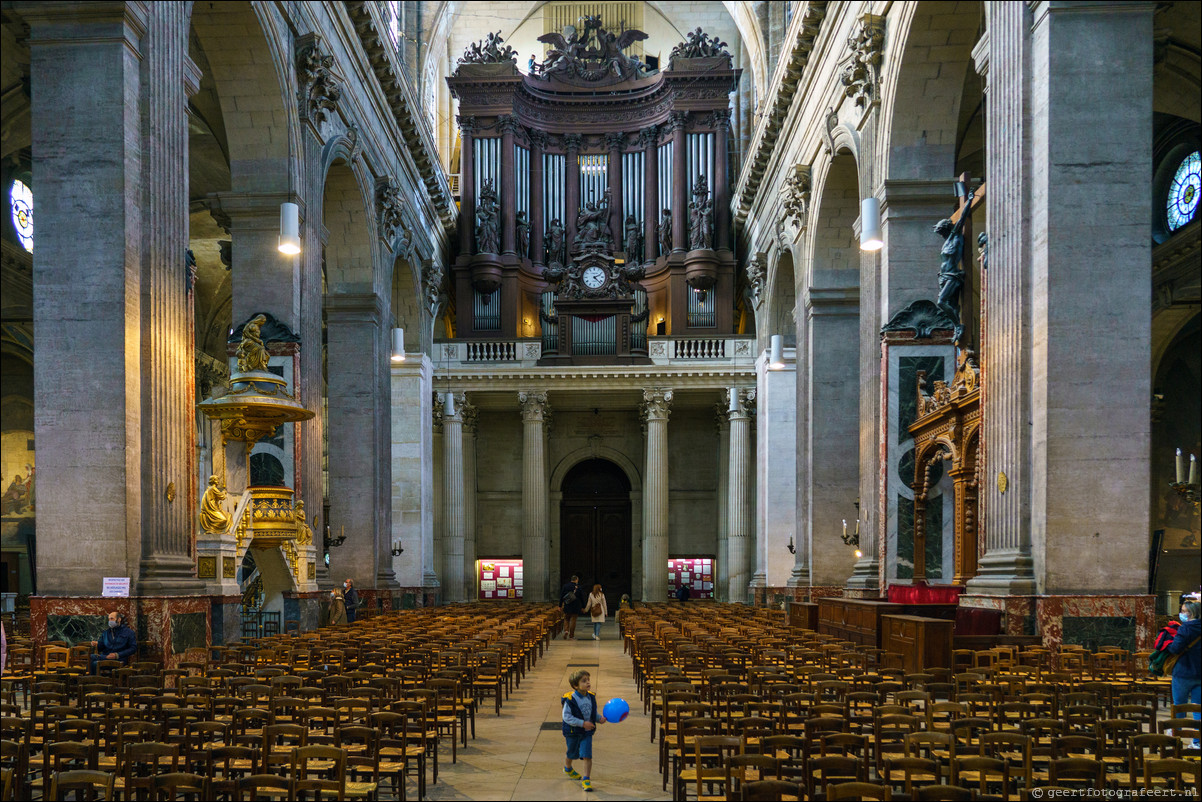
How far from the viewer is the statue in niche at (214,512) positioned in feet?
61.0

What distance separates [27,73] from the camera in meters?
23.1

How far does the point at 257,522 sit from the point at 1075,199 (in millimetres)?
14477

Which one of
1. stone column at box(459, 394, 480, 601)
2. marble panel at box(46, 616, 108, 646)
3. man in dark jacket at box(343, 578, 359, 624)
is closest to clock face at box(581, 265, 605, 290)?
stone column at box(459, 394, 480, 601)

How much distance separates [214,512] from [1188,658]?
45.0ft

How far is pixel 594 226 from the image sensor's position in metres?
47.2

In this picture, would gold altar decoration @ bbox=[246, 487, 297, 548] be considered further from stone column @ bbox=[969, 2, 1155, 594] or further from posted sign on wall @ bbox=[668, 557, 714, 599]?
posted sign on wall @ bbox=[668, 557, 714, 599]

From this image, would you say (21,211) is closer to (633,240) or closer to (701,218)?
(633,240)

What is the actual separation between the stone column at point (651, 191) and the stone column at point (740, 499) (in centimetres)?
729

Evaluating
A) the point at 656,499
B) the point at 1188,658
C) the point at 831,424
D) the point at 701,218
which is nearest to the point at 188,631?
the point at 1188,658

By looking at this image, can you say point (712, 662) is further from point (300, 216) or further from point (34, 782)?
point (300, 216)

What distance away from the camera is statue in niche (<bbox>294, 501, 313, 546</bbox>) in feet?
74.6

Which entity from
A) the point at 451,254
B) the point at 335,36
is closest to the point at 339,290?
the point at 335,36

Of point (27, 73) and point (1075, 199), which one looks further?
point (27, 73)

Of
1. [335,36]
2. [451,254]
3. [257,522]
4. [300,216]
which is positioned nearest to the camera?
[257,522]
